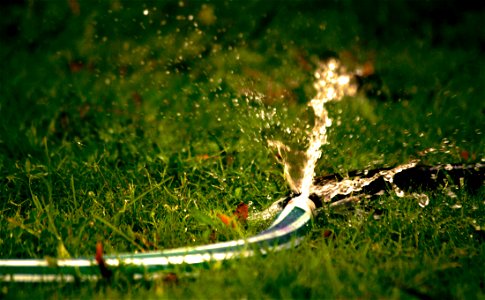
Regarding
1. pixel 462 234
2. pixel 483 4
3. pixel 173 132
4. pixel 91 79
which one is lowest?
pixel 462 234

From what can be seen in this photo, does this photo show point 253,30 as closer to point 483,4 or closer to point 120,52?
point 120,52

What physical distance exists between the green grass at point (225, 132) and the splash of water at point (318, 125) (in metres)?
0.08

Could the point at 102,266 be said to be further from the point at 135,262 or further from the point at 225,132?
the point at 225,132

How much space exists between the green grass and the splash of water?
80mm

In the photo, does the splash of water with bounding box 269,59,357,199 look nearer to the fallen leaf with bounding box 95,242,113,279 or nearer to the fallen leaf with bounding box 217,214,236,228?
the fallen leaf with bounding box 217,214,236,228

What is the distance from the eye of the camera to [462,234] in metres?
2.53

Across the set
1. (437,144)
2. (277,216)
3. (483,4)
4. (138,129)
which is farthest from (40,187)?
(483,4)

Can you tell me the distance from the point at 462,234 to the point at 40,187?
6.71 ft

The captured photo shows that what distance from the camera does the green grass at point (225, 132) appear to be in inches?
86.0

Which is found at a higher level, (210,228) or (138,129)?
(138,129)

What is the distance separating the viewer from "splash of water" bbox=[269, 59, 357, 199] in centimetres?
300

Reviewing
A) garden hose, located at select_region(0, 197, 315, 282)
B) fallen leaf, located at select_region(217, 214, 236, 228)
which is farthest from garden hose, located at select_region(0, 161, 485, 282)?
fallen leaf, located at select_region(217, 214, 236, 228)

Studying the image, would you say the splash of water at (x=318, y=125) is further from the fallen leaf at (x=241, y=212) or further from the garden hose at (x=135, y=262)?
the garden hose at (x=135, y=262)

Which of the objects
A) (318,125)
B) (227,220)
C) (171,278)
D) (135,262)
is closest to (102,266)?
(135,262)
